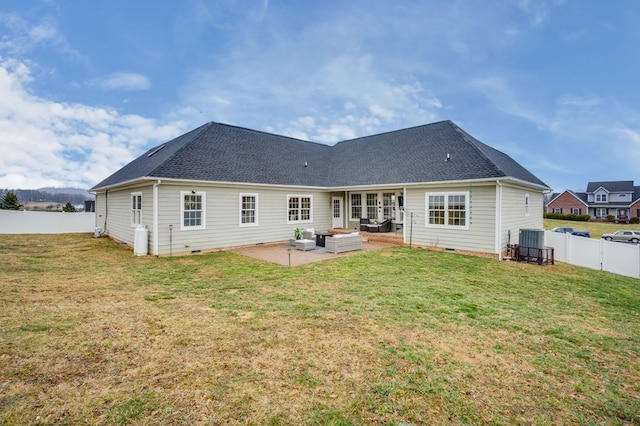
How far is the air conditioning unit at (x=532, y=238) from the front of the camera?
11.2 m

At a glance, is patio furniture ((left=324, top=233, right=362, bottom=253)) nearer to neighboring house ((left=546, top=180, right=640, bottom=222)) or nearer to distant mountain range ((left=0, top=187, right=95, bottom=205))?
distant mountain range ((left=0, top=187, right=95, bottom=205))

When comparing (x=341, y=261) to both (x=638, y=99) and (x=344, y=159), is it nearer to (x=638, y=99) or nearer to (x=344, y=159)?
(x=344, y=159)

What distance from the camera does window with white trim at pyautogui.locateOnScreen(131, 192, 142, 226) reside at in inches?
508

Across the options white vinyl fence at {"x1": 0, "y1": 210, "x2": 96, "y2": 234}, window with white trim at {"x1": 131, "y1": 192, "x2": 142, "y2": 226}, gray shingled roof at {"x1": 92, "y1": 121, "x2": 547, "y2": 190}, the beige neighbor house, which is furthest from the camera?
white vinyl fence at {"x1": 0, "y1": 210, "x2": 96, "y2": 234}

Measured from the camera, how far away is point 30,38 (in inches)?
502

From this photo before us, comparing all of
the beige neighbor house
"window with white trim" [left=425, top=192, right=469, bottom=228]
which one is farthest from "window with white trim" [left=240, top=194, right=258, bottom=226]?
"window with white trim" [left=425, top=192, right=469, bottom=228]

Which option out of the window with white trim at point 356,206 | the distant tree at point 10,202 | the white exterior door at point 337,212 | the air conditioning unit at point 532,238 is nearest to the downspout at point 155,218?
the white exterior door at point 337,212

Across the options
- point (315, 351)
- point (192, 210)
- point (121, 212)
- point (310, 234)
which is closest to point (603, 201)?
point (310, 234)

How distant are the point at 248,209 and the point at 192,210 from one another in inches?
105

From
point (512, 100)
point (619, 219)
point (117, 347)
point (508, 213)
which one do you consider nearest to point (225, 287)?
point (117, 347)

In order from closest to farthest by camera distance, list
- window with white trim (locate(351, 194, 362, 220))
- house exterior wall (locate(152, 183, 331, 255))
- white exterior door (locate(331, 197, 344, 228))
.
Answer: house exterior wall (locate(152, 183, 331, 255)) → window with white trim (locate(351, 194, 362, 220)) → white exterior door (locate(331, 197, 344, 228))

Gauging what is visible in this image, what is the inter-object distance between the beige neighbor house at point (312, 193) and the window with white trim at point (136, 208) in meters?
0.05

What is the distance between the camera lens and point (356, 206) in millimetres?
17625

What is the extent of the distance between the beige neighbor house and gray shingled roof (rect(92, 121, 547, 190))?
68 millimetres
